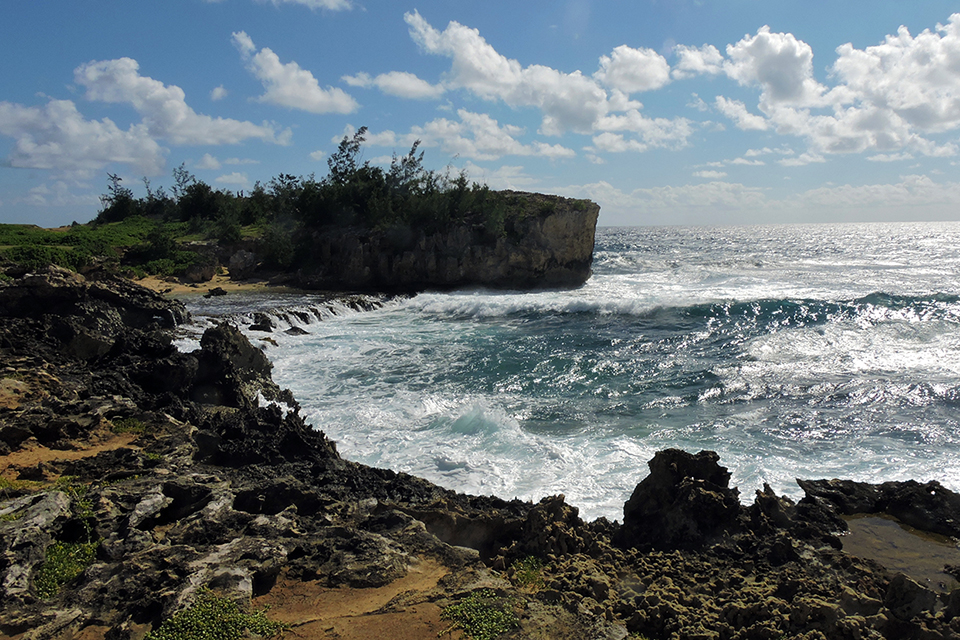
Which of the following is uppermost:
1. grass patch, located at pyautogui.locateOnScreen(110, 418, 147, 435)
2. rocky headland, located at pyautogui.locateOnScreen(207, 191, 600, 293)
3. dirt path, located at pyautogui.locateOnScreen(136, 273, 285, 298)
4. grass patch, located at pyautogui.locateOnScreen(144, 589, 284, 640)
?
rocky headland, located at pyautogui.locateOnScreen(207, 191, 600, 293)

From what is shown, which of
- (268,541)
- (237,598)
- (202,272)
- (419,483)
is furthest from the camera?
(202,272)

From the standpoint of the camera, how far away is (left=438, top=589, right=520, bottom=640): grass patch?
4.30 meters

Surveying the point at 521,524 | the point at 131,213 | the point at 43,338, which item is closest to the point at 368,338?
the point at 43,338

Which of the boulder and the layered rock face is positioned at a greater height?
the layered rock face

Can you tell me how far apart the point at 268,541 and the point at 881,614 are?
17.6 ft

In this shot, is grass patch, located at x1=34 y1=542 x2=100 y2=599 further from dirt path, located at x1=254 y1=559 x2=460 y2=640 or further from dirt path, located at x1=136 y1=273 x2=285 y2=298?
dirt path, located at x1=136 y1=273 x2=285 y2=298

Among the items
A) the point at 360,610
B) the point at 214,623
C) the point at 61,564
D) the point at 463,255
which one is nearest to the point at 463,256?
the point at 463,255

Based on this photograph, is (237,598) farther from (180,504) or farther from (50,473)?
(50,473)

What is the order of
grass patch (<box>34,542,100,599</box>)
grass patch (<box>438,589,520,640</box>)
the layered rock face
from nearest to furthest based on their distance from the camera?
grass patch (<box>438,589,520,640</box>), grass patch (<box>34,542,100,599</box>), the layered rock face

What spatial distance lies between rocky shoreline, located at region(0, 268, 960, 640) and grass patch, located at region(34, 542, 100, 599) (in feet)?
0.07

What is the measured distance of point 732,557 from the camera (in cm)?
602

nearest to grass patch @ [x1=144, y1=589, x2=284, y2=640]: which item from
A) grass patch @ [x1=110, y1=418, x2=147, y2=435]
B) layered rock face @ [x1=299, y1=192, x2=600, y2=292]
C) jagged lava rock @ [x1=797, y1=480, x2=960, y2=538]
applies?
grass patch @ [x1=110, y1=418, x2=147, y2=435]

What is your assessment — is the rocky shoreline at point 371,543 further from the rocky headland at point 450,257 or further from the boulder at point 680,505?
the rocky headland at point 450,257

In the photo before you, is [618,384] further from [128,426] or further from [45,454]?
[45,454]
